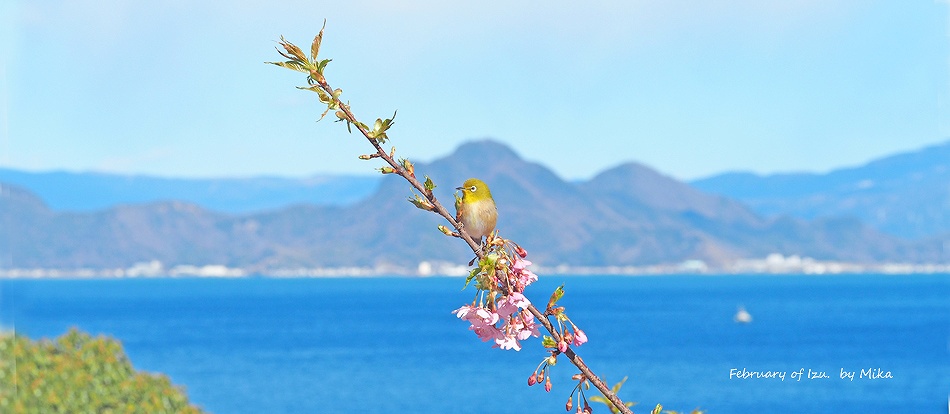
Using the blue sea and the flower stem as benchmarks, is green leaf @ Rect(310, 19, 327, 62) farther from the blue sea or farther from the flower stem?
the blue sea

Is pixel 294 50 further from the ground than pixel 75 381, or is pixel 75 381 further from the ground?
pixel 75 381

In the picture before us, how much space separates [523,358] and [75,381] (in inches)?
3614

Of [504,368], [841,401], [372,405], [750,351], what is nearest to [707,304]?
[750,351]

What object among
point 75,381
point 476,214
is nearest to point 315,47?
point 476,214

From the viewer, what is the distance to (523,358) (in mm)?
107875

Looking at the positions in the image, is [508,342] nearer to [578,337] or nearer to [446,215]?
[578,337]

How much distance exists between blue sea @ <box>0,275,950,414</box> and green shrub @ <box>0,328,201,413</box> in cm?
3901

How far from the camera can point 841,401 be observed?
8444cm

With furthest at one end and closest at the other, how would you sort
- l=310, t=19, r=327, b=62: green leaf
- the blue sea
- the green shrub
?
1. the blue sea
2. the green shrub
3. l=310, t=19, r=327, b=62: green leaf

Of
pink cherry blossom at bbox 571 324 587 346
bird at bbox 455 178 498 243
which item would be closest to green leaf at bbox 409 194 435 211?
bird at bbox 455 178 498 243

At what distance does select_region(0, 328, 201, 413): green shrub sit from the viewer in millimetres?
16641

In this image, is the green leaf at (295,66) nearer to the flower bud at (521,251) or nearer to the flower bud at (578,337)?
the flower bud at (521,251)

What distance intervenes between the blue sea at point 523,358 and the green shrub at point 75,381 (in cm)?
3901

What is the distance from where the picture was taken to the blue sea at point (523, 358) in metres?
81.8
